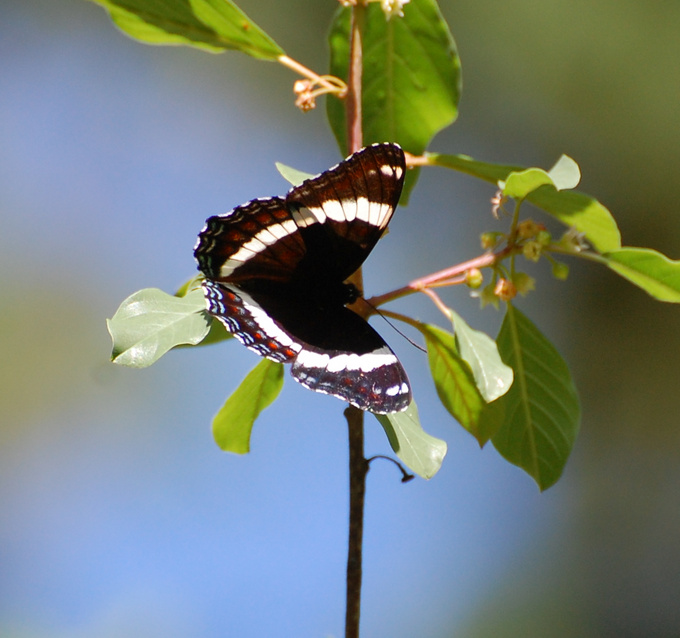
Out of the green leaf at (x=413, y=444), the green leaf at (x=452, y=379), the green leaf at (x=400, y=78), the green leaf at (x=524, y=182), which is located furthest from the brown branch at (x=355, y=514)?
the green leaf at (x=400, y=78)

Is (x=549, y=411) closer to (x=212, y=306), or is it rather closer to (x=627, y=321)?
(x=212, y=306)

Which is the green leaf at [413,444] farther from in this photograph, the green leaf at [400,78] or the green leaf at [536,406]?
the green leaf at [400,78]

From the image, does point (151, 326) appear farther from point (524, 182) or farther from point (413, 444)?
point (524, 182)

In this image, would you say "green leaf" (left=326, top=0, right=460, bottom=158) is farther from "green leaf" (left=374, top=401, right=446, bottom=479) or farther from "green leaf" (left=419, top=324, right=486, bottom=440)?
"green leaf" (left=374, top=401, right=446, bottom=479)

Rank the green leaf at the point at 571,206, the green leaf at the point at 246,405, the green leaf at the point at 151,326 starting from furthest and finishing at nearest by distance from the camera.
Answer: the green leaf at the point at 246,405, the green leaf at the point at 571,206, the green leaf at the point at 151,326

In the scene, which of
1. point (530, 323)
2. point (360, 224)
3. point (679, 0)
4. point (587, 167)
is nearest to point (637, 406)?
point (587, 167)

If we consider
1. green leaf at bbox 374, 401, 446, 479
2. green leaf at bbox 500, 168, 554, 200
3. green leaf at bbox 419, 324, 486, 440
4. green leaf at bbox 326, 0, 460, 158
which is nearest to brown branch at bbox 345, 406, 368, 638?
green leaf at bbox 374, 401, 446, 479
